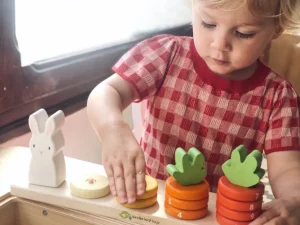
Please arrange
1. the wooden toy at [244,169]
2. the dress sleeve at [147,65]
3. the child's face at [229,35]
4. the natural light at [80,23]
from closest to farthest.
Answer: the wooden toy at [244,169] → the child's face at [229,35] → the dress sleeve at [147,65] → the natural light at [80,23]

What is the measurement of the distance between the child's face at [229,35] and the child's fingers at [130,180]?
0.21m

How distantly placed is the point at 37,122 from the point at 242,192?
10.8 inches

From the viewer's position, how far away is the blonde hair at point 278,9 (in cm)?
64

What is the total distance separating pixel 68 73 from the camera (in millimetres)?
1008

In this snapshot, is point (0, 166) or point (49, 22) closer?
→ point (0, 166)

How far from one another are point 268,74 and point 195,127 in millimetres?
147

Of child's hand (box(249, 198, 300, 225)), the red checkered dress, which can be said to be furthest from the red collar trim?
child's hand (box(249, 198, 300, 225))

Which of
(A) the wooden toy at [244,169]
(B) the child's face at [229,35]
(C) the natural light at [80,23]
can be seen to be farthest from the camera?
(C) the natural light at [80,23]

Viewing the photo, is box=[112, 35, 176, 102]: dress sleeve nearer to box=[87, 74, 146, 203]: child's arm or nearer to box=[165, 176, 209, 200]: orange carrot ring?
box=[87, 74, 146, 203]: child's arm

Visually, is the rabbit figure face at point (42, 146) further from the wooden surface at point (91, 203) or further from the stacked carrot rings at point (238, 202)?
the stacked carrot rings at point (238, 202)

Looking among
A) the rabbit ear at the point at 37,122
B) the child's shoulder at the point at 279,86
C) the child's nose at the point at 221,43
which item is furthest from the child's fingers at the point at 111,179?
the child's shoulder at the point at 279,86

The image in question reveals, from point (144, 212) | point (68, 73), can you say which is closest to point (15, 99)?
point (68, 73)

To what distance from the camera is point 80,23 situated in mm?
1052

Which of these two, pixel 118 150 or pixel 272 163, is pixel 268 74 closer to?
pixel 272 163
